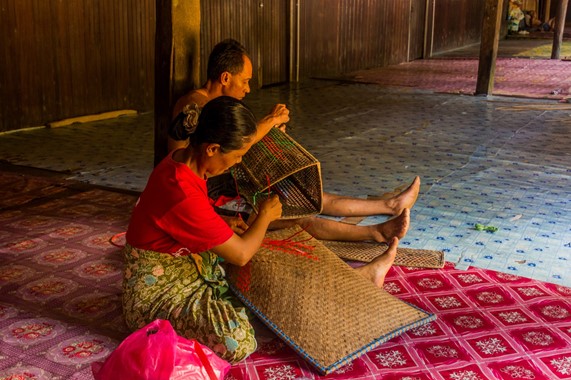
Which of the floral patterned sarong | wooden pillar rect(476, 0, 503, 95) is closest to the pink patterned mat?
the floral patterned sarong

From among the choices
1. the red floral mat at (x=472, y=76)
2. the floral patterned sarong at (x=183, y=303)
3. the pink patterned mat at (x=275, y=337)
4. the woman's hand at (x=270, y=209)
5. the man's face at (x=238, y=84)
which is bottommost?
Answer: the red floral mat at (x=472, y=76)

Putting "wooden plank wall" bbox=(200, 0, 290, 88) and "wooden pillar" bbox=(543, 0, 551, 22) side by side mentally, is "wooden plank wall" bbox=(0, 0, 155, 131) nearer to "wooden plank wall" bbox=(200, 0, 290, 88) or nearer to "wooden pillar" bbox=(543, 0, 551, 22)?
"wooden plank wall" bbox=(200, 0, 290, 88)

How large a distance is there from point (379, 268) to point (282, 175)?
0.58 metres

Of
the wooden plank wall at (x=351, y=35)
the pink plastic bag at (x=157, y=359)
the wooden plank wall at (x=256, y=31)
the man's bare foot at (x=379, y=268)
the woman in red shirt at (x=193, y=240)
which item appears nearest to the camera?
the pink plastic bag at (x=157, y=359)

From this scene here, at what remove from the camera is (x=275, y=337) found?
8.43ft

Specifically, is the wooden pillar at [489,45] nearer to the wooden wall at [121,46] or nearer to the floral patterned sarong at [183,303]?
the wooden wall at [121,46]

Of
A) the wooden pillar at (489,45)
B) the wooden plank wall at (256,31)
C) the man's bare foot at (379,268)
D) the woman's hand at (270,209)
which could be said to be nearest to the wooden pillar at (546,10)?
the wooden pillar at (489,45)

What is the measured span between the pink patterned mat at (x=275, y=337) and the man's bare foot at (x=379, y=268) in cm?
10

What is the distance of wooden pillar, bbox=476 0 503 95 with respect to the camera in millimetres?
8805

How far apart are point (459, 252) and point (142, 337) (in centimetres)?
196

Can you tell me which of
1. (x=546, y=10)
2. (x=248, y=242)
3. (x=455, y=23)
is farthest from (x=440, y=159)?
(x=546, y=10)

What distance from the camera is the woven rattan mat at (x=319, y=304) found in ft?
7.86

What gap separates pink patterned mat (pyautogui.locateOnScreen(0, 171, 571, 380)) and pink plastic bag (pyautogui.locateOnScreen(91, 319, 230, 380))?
1.20 feet

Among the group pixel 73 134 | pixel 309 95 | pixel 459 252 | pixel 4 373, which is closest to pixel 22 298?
pixel 4 373
